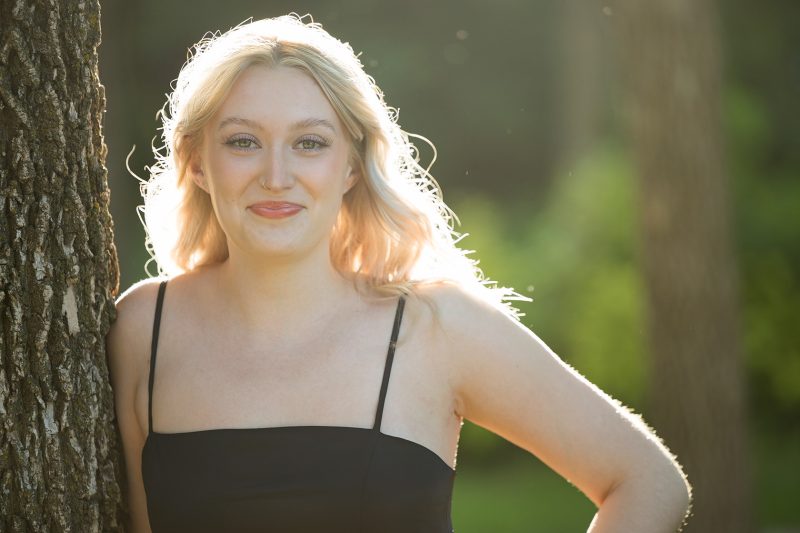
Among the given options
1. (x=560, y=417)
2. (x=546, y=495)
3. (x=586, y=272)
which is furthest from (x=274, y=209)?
(x=586, y=272)

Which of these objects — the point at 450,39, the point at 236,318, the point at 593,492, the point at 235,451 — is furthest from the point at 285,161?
the point at 450,39

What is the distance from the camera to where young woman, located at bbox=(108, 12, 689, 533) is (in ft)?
9.66

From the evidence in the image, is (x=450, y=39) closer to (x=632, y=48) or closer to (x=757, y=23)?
(x=757, y=23)

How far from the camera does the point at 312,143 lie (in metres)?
3.05

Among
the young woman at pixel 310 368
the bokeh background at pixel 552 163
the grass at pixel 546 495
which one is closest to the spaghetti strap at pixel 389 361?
the young woman at pixel 310 368

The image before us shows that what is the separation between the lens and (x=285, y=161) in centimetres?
299

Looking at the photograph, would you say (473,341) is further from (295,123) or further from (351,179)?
(295,123)

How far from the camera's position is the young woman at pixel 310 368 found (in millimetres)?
2943

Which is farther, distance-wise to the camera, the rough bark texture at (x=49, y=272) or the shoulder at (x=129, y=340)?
the shoulder at (x=129, y=340)

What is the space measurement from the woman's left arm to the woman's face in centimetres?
46

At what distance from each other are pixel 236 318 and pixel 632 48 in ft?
14.2

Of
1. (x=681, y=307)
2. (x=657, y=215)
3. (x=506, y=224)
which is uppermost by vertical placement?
(x=506, y=224)

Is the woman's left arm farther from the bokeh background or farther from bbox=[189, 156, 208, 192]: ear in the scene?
the bokeh background

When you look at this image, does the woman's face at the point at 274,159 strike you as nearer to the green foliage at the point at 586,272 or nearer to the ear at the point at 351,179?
the ear at the point at 351,179
